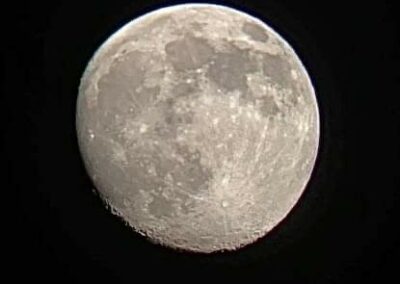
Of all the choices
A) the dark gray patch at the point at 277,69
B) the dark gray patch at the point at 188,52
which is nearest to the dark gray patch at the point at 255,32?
the dark gray patch at the point at 277,69

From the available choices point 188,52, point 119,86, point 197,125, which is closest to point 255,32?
point 188,52

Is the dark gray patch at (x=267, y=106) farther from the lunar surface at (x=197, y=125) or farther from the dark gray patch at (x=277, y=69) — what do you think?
the dark gray patch at (x=277, y=69)

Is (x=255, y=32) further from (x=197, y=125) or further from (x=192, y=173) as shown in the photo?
(x=192, y=173)

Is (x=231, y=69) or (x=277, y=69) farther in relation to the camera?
(x=277, y=69)

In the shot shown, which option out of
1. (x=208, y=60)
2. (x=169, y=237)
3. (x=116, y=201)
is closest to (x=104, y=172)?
(x=116, y=201)

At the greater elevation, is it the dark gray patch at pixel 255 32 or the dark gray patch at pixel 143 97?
the dark gray patch at pixel 255 32

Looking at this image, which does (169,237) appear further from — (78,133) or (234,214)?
(78,133)
